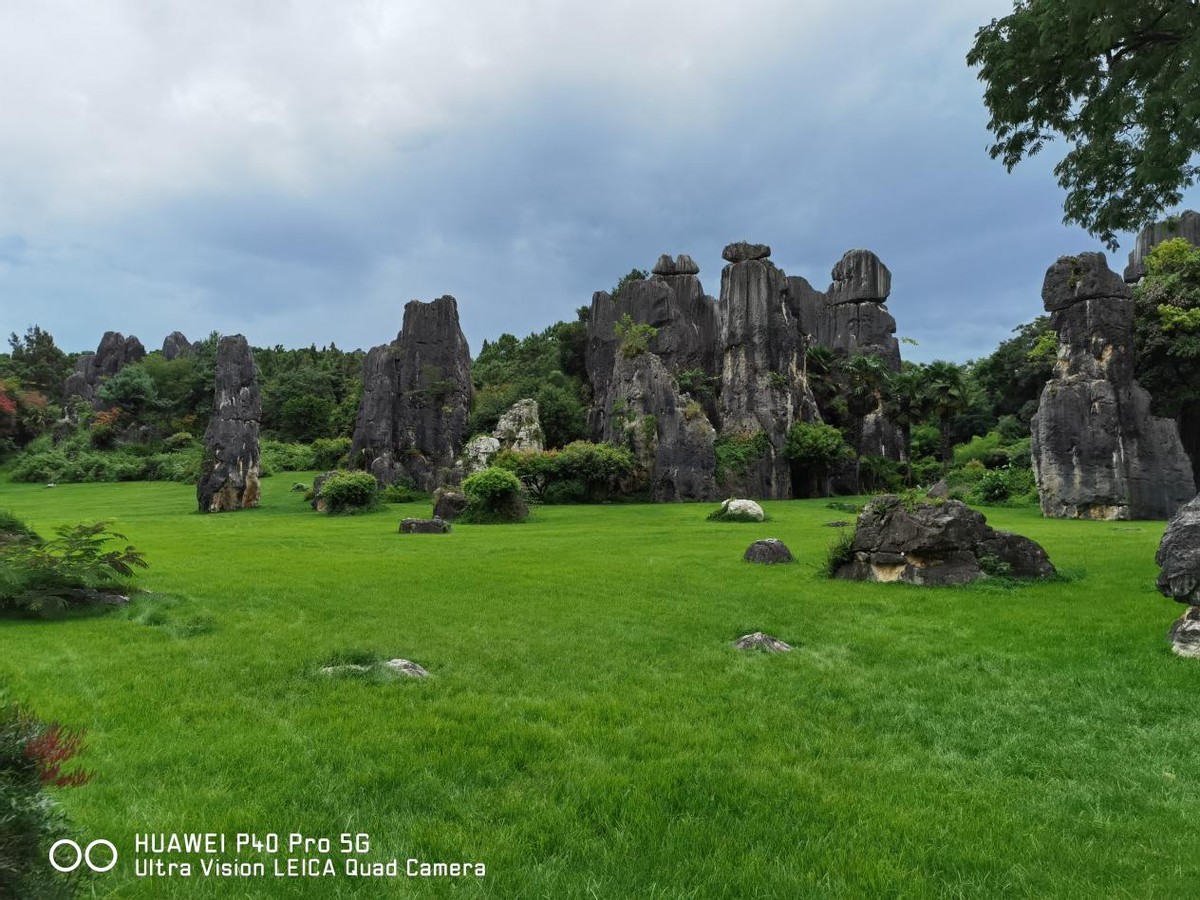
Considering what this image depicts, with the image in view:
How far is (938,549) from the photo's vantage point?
13.3 metres

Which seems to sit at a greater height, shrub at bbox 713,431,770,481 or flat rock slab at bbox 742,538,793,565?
shrub at bbox 713,431,770,481

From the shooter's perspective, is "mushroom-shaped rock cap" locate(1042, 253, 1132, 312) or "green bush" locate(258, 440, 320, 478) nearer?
"mushroom-shaped rock cap" locate(1042, 253, 1132, 312)

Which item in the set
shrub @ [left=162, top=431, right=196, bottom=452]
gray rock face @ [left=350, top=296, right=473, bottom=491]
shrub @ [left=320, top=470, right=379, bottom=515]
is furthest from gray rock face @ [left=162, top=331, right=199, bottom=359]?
shrub @ [left=320, top=470, right=379, bottom=515]

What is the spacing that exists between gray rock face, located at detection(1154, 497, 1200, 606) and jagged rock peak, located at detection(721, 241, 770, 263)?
44227 mm

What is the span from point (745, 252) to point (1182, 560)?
45405 mm

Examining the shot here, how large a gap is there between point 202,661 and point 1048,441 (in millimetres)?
33125

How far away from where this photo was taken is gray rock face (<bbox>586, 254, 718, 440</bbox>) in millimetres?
55844

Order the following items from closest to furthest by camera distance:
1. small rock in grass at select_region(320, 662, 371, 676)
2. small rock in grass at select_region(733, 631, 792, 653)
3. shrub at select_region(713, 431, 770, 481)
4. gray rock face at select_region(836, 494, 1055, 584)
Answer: small rock in grass at select_region(320, 662, 371, 676) → small rock in grass at select_region(733, 631, 792, 653) → gray rock face at select_region(836, 494, 1055, 584) → shrub at select_region(713, 431, 770, 481)

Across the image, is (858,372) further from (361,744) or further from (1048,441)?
(361,744)

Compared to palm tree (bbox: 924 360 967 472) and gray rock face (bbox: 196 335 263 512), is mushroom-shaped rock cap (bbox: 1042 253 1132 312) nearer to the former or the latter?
palm tree (bbox: 924 360 967 472)

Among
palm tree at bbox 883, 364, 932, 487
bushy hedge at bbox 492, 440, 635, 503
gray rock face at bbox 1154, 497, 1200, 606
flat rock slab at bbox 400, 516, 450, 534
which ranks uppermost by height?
palm tree at bbox 883, 364, 932, 487

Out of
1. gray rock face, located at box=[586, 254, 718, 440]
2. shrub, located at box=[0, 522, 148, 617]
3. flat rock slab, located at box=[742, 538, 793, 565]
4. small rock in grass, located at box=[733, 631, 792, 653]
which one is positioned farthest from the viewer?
gray rock face, located at box=[586, 254, 718, 440]

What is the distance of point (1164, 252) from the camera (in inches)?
1415

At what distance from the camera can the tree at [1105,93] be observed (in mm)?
11211
